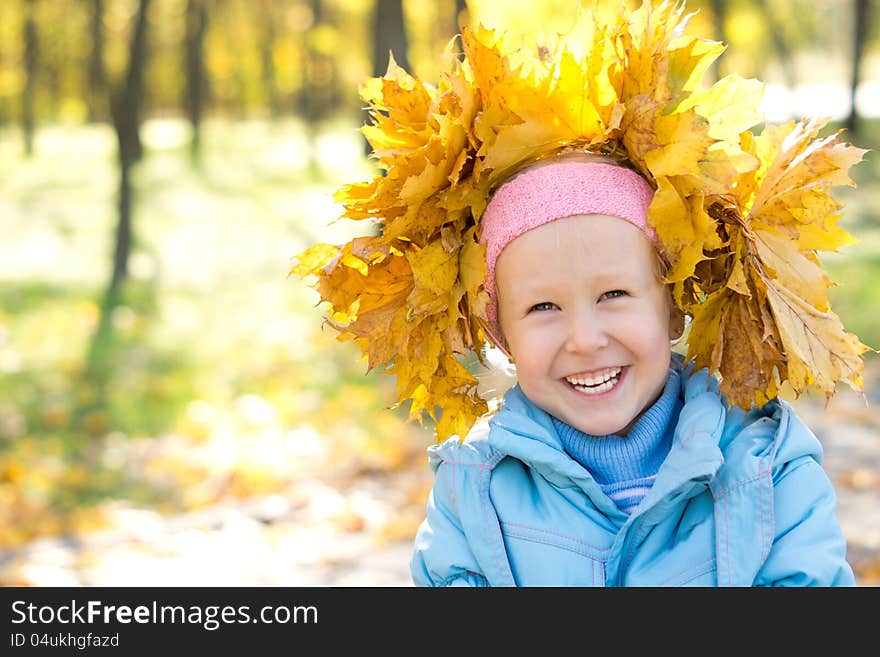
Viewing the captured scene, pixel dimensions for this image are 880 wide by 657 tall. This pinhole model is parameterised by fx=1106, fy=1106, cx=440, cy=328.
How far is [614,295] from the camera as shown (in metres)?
2.42

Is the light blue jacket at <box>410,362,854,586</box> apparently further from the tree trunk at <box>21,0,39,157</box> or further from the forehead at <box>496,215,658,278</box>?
the tree trunk at <box>21,0,39,157</box>

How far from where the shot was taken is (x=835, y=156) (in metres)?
2.49

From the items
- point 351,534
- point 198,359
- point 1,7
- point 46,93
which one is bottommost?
point 351,534

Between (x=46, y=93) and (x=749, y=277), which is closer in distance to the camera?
(x=749, y=277)

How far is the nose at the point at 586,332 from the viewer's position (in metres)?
2.38

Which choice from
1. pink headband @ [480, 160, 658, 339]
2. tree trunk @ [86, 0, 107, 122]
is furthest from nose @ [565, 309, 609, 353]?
tree trunk @ [86, 0, 107, 122]

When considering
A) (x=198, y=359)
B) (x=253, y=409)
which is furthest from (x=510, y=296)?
(x=198, y=359)

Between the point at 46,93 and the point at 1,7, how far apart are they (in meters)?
14.1

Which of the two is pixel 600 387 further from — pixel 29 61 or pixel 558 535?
pixel 29 61

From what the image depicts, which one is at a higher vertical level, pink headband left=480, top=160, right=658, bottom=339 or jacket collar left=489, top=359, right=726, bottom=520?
pink headband left=480, top=160, right=658, bottom=339

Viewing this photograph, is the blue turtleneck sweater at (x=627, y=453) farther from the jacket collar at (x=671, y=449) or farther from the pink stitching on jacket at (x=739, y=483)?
the pink stitching on jacket at (x=739, y=483)

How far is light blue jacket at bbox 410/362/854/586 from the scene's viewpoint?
7.59 feet

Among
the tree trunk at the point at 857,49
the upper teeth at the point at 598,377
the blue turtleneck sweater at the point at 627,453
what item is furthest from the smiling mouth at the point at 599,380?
the tree trunk at the point at 857,49
